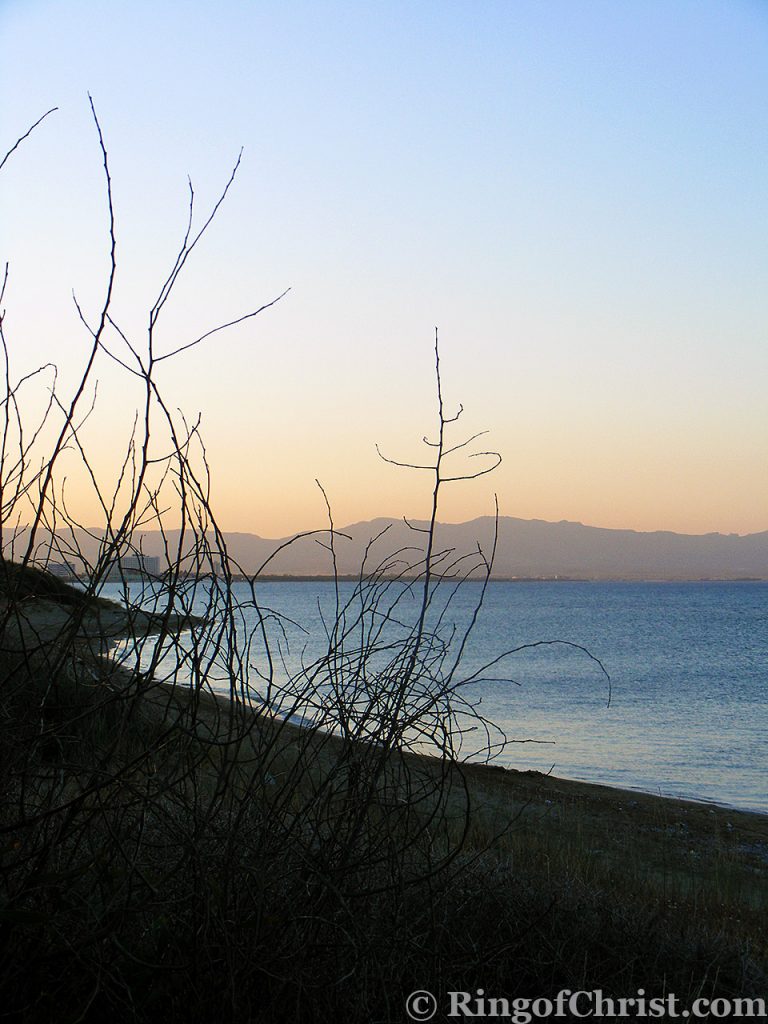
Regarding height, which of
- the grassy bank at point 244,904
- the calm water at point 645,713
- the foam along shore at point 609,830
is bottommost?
the calm water at point 645,713

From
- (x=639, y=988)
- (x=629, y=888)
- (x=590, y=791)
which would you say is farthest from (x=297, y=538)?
(x=590, y=791)

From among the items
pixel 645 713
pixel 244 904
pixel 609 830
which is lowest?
pixel 645 713

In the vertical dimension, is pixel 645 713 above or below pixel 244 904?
below

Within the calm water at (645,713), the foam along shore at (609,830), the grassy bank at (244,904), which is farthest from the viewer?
the calm water at (645,713)

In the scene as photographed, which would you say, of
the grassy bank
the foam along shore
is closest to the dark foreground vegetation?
the grassy bank

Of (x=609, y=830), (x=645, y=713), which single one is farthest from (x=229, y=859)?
(x=645, y=713)

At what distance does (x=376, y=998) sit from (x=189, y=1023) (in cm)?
64

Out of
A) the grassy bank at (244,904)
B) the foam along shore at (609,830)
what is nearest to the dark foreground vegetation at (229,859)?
the grassy bank at (244,904)

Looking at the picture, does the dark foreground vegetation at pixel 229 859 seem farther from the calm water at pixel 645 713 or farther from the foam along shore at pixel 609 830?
the foam along shore at pixel 609 830

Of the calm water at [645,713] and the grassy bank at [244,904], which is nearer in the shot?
the grassy bank at [244,904]

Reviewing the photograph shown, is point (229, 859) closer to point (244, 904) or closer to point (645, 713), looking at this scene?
point (244, 904)

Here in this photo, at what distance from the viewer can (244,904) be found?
2.63 meters

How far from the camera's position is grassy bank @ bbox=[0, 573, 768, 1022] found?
2336 mm

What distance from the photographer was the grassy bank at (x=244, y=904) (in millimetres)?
2336
